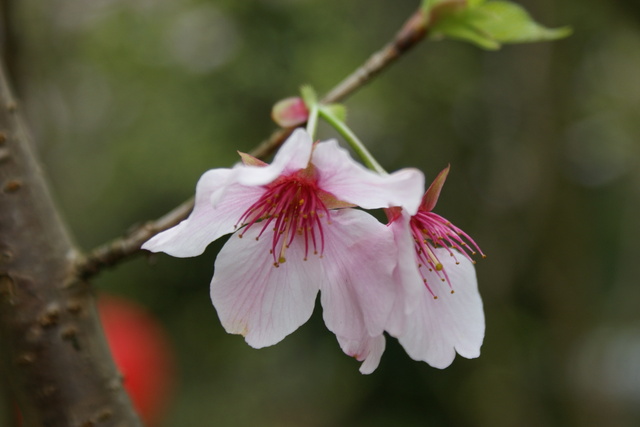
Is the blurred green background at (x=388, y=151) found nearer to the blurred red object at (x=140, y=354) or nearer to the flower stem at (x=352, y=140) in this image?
the blurred red object at (x=140, y=354)

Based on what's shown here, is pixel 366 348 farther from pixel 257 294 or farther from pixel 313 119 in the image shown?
pixel 313 119

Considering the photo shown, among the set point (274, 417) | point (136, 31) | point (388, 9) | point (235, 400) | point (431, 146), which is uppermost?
point (136, 31)

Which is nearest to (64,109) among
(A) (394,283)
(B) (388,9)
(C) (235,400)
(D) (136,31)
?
(D) (136,31)

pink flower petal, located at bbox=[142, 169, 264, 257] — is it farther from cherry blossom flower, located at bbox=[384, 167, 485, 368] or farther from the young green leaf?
the young green leaf

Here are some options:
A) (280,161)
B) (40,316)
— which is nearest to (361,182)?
(280,161)

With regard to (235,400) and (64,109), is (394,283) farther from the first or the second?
(235,400)
